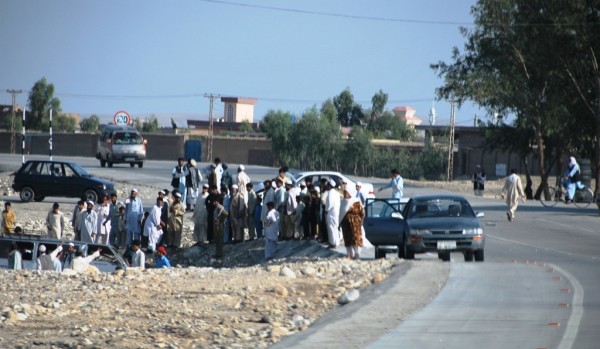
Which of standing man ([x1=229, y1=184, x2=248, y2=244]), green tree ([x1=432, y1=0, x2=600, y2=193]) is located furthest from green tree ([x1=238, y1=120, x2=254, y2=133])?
standing man ([x1=229, y1=184, x2=248, y2=244])

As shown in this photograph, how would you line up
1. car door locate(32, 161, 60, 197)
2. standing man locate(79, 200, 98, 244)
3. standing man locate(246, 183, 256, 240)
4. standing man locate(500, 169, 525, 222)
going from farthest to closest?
car door locate(32, 161, 60, 197) → standing man locate(500, 169, 525, 222) → standing man locate(246, 183, 256, 240) → standing man locate(79, 200, 98, 244)

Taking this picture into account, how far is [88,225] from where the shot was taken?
31.4m

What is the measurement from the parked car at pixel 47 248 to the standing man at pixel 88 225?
13.5ft

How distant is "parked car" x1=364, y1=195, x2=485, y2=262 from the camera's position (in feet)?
74.2

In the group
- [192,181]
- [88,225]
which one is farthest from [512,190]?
[88,225]

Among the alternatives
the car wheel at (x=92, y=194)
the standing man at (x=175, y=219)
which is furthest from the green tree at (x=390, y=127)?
the standing man at (x=175, y=219)

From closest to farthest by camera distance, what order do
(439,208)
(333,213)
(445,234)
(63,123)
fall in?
(445,234) → (439,208) → (333,213) → (63,123)

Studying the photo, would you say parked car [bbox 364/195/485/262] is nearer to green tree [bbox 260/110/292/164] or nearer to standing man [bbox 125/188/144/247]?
standing man [bbox 125/188/144/247]

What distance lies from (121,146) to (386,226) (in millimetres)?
43067

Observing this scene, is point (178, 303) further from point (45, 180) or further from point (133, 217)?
point (45, 180)

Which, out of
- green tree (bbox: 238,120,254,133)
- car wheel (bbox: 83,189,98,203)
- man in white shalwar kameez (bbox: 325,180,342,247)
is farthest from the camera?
green tree (bbox: 238,120,254,133)

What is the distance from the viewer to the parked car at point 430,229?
22609 mm

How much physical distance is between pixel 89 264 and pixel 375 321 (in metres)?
12.4

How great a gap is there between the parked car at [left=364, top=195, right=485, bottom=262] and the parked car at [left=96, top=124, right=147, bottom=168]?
4120 centimetres
